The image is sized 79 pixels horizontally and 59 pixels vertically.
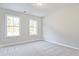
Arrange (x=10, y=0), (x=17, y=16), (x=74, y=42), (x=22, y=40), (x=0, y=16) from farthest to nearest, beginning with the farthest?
(x=22, y=40) < (x=17, y=16) < (x=0, y=16) < (x=74, y=42) < (x=10, y=0)

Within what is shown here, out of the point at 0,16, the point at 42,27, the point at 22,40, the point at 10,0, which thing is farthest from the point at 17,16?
the point at 10,0

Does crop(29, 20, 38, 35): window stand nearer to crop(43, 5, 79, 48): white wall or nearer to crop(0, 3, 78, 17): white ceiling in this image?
crop(43, 5, 79, 48): white wall

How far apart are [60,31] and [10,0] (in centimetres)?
335

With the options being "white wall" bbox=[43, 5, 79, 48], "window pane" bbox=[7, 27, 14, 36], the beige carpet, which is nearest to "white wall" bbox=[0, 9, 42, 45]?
"window pane" bbox=[7, 27, 14, 36]

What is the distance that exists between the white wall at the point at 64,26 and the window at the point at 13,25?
1690 millimetres

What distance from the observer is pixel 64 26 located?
3.60m

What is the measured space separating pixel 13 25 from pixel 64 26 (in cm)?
224

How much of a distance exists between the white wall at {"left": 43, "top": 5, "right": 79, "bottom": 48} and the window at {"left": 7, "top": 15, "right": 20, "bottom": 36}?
169cm

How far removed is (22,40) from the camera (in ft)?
13.8

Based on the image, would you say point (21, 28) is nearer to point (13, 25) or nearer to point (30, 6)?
point (13, 25)

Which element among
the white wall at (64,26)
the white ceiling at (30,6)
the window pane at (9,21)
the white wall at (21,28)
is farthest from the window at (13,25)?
the white wall at (64,26)

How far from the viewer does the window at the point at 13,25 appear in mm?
3669

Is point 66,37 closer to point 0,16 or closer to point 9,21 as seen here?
point 9,21

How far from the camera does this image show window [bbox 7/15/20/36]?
3669 millimetres
